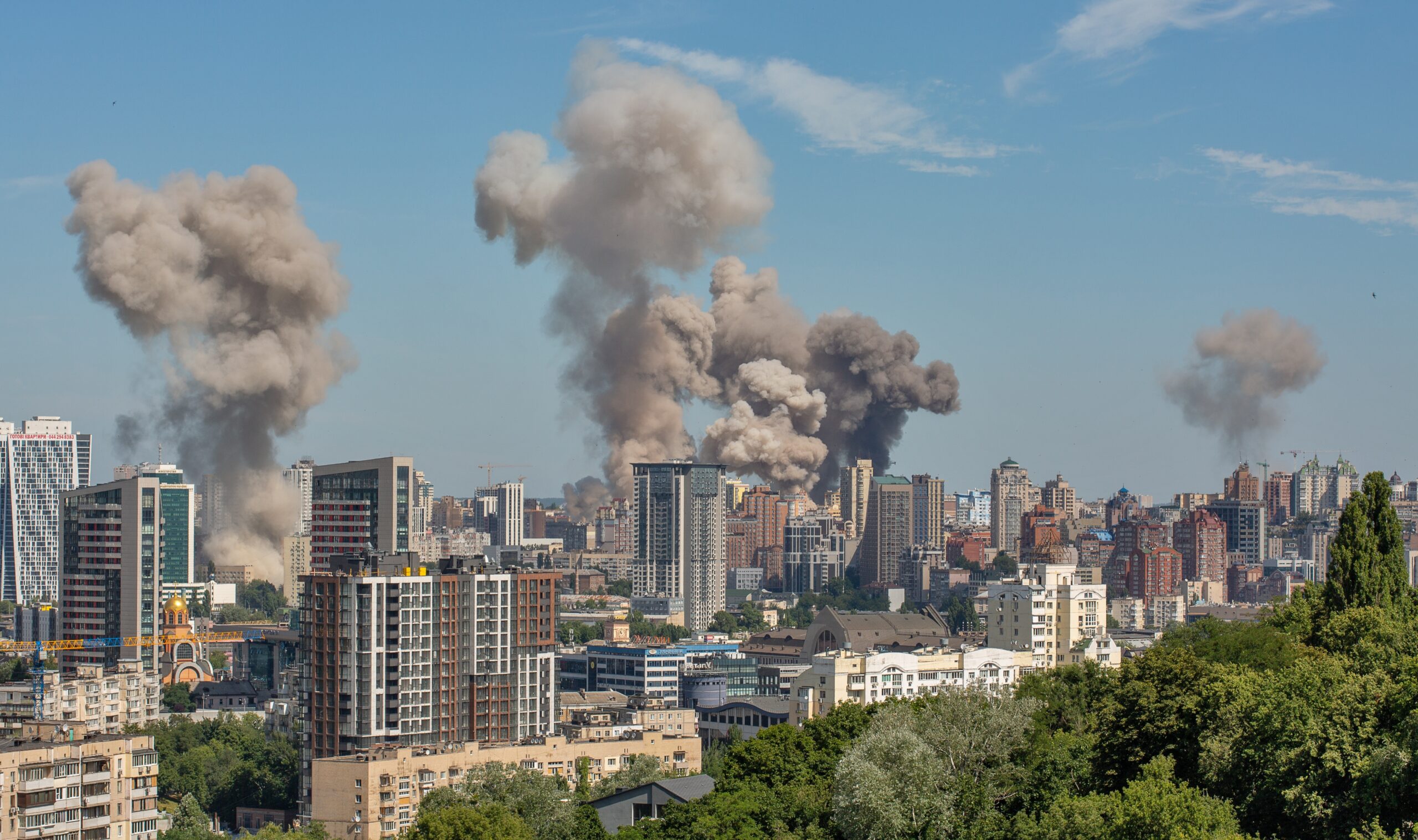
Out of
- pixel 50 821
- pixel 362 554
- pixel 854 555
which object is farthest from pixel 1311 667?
pixel 854 555

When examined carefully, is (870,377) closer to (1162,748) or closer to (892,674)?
(892,674)

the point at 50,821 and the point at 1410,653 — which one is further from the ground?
the point at 1410,653

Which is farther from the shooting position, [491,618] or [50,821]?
[491,618]

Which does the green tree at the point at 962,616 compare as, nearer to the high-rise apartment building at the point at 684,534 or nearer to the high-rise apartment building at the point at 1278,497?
the high-rise apartment building at the point at 684,534

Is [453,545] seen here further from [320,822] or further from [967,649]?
[320,822]

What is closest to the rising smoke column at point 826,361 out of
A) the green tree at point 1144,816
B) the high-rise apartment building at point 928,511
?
the high-rise apartment building at point 928,511
